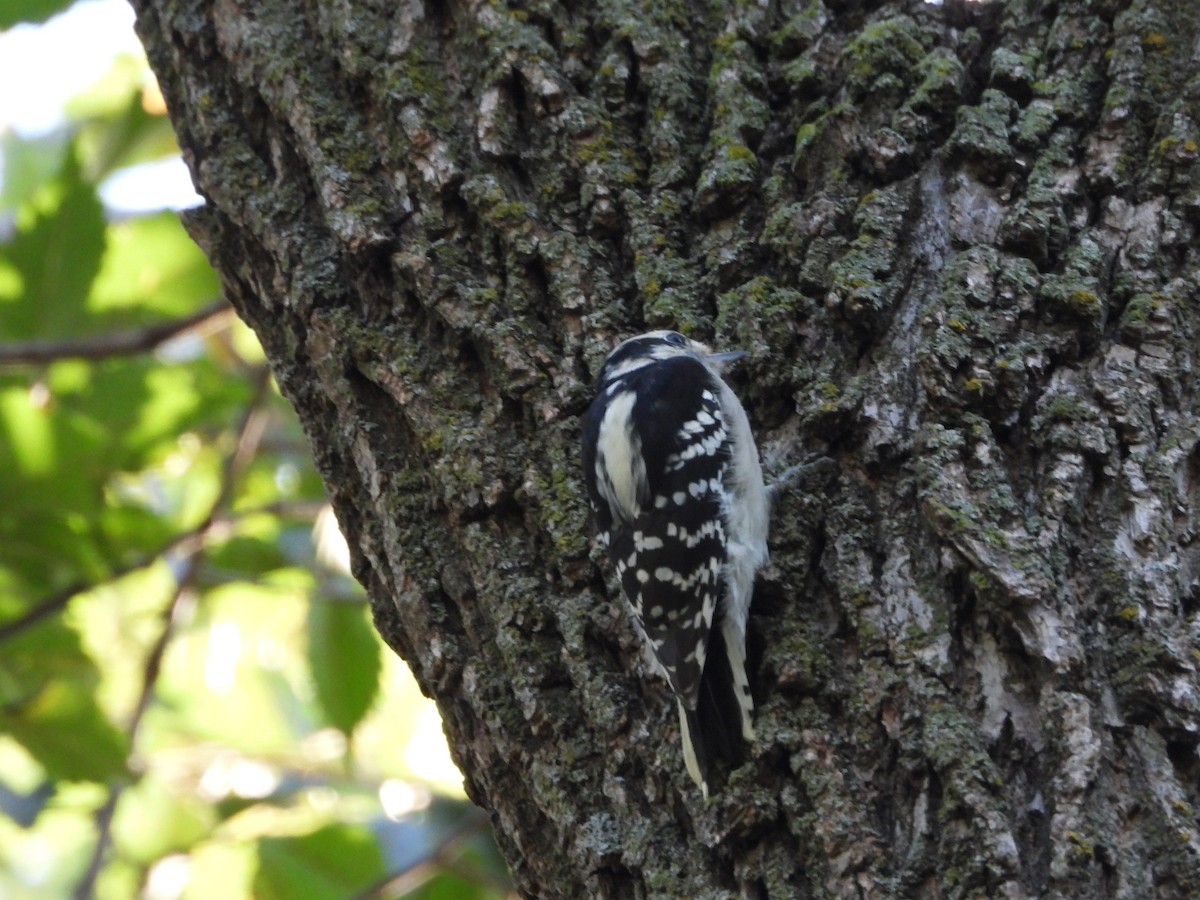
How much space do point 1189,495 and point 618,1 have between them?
148 cm

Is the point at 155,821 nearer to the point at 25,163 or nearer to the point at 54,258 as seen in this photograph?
the point at 54,258

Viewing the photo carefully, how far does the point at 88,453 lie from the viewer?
355cm

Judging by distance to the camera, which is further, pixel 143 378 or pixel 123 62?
pixel 123 62

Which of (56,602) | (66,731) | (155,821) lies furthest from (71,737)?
(155,821)

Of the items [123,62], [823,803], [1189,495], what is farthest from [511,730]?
[123,62]

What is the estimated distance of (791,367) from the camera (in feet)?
7.38

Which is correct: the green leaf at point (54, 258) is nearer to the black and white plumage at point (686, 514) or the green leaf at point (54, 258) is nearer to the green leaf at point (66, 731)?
the green leaf at point (66, 731)

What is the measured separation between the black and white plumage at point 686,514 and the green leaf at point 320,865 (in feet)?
6.06

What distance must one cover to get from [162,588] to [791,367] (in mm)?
3672

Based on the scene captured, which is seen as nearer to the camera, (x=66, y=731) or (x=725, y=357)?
(x=725, y=357)

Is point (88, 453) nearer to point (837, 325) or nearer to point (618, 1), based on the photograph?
point (618, 1)

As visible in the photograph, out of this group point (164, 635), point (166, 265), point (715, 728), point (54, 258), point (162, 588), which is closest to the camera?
point (715, 728)

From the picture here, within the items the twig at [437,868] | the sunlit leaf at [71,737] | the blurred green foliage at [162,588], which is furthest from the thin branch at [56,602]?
the twig at [437,868]

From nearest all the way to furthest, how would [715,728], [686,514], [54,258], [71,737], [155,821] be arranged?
1. [715,728]
2. [686,514]
3. [71,737]
4. [54,258]
5. [155,821]
